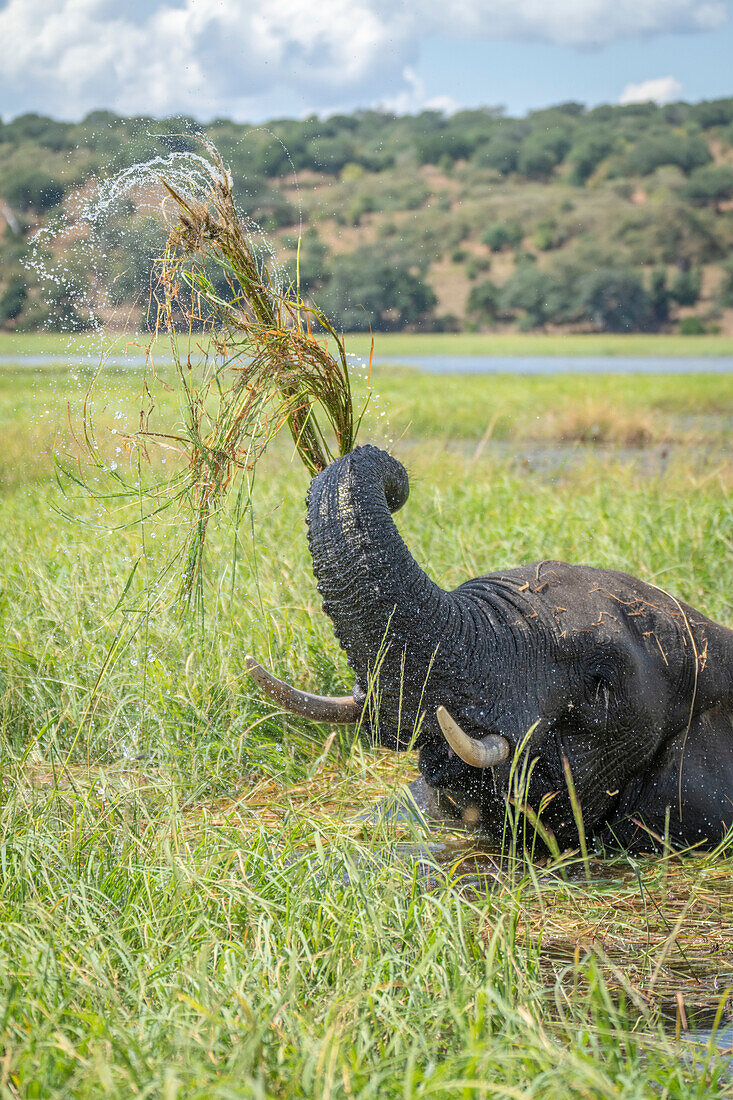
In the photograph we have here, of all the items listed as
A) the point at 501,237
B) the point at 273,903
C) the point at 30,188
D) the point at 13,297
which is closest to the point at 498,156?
the point at 501,237

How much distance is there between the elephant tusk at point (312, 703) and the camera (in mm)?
3713

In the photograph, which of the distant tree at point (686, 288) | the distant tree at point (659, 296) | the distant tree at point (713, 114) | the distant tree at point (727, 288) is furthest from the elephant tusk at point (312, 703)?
the distant tree at point (713, 114)

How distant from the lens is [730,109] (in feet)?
294

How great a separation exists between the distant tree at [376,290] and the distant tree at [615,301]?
27.0ft

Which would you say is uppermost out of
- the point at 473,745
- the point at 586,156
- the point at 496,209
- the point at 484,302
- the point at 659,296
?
the point at 586,156

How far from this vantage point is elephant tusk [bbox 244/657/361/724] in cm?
371

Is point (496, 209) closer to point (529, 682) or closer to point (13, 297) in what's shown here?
point (13, 297)

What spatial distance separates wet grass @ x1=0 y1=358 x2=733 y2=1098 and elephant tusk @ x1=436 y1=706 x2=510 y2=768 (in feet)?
0.85

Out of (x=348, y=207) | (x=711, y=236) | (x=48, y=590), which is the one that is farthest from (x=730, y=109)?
(x=48, y=590)

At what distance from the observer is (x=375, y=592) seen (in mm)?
3289

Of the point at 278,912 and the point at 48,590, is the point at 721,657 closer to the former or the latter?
the point at 278,912

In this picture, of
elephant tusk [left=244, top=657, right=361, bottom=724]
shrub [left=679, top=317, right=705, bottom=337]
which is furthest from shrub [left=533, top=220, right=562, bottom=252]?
elephant tusk [left=244, top=657, right=361, bottom=724]

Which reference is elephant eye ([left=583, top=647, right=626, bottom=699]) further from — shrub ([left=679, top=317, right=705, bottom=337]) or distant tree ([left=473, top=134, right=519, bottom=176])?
distant tree ([left=473, top=134, right=519, bottom=176])

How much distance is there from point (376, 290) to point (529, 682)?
6009cm
